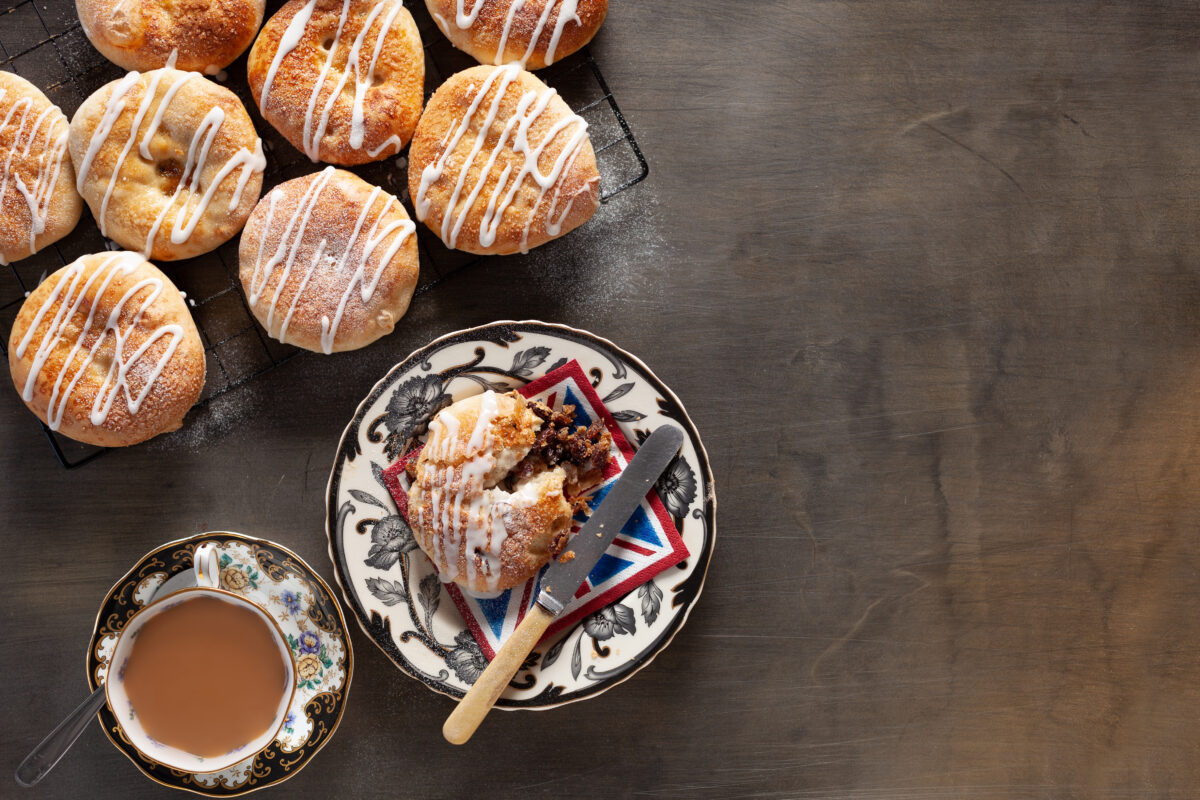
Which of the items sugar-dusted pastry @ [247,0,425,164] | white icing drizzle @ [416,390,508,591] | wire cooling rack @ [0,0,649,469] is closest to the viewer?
white icing drizzle @ [416,390,508,591]

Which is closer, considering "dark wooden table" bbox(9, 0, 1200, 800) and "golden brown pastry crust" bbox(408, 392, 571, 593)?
"golden brown pastry crust" bbox(408, 392, 571, 593)

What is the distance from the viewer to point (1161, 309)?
2043 mm

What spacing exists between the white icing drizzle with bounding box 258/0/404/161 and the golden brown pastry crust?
0.70 meters

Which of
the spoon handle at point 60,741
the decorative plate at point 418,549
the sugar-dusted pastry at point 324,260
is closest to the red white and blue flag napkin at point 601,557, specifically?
the decorative plate at point 418,549

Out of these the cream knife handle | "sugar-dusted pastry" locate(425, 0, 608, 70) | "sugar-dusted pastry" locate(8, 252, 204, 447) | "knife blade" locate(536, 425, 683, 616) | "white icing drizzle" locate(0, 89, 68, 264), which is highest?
"white icing drizzle" locate(0, 89, 68, 264)

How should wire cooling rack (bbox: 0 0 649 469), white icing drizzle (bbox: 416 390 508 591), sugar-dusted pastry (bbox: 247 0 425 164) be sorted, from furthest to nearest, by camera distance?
wire cooling rack (bbox: 0 0 649 469), sugar-dusted pastry (bbox: 247 0 425 164), white icing drizzle (bbox: 416 390 508 591)

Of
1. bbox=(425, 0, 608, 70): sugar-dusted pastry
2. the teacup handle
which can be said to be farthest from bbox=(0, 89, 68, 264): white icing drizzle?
bbox=(425, 0, 608, 70): sugar-dusted pastry

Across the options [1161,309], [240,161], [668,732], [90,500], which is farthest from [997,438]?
[90,500]

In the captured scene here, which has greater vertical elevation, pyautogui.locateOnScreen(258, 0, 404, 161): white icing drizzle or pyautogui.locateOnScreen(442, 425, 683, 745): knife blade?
pyautogui.locateOnScreen(258, 0, 404, 161): white icing drizzle

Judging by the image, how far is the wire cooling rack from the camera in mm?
1903

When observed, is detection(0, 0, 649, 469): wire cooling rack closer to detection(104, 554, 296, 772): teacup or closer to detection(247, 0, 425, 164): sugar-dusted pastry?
detection(247, 0, 425, 164): sugar-dusted pastry

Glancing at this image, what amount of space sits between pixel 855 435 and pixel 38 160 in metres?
2.07

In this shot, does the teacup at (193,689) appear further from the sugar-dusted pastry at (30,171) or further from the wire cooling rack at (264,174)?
the sugar-dusted pastry at (30,171)

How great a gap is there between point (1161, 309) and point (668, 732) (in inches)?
67.2
